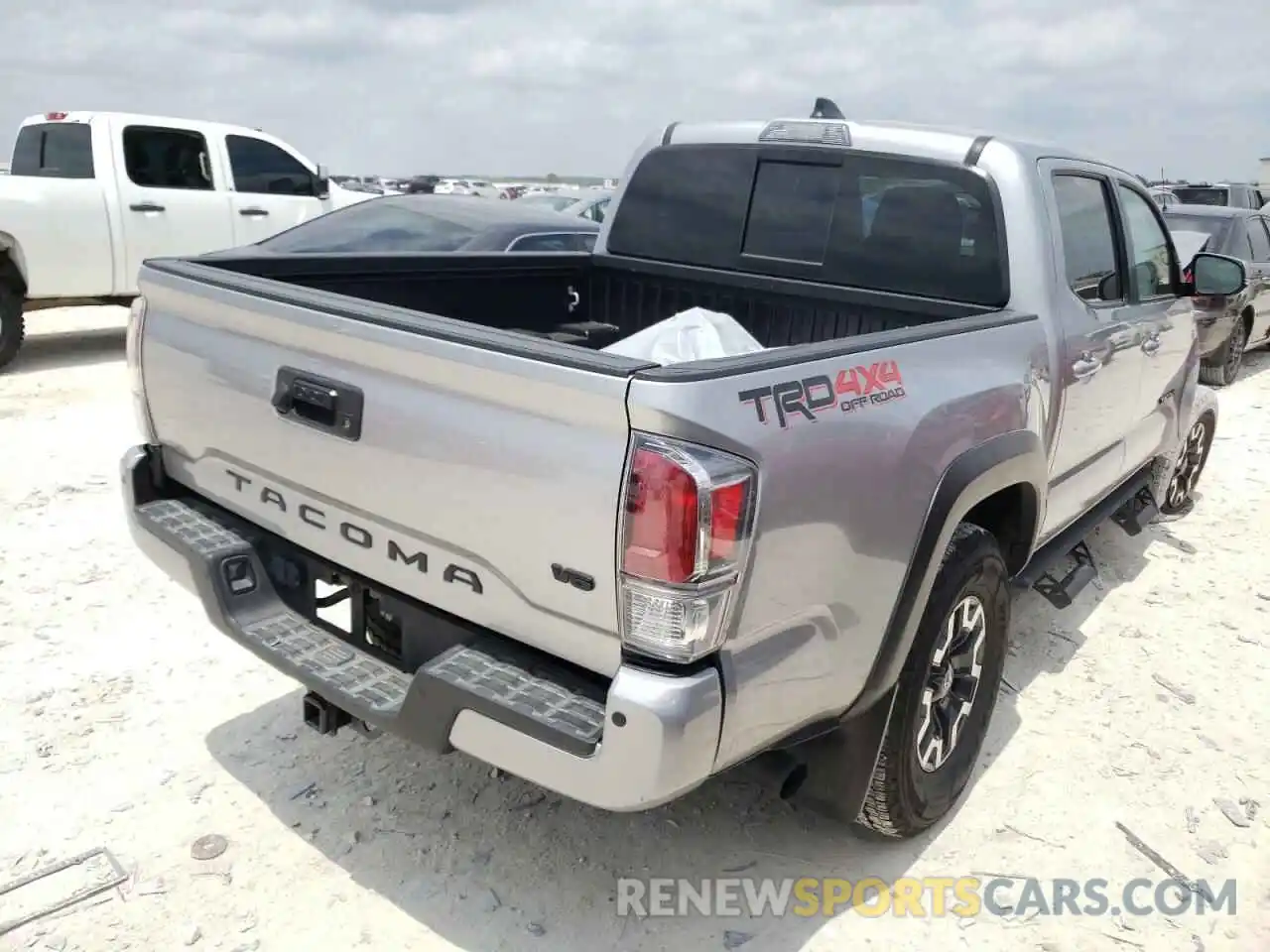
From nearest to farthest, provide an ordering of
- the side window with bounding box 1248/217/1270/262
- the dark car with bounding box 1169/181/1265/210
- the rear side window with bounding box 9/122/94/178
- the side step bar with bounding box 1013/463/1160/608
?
1. the side step bar with bounding box 1013/463/1160/608
2. the rear side window with bounding box 9/122/94/178
3. the side window with bounding box 1248/217/1270/262
4. the dark car with bounding box 1169/181/1265/210

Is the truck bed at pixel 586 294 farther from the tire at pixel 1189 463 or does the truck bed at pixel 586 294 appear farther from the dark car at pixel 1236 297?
the dark car at pixel 1236 297

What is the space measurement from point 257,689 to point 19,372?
6.37 meters

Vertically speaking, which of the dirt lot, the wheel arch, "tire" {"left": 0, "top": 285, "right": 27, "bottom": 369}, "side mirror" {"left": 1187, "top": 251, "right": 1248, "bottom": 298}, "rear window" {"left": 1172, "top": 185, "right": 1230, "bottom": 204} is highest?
"rear window" {"left": 1172, "top": 185, "right": 1230, "bottom": 204}

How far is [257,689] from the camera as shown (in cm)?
363

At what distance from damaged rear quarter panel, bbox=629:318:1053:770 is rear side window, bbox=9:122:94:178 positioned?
8.85 metres

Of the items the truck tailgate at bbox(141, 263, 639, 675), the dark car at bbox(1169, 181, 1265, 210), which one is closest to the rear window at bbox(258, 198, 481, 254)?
the truck tailgate at bbox(141, 263, 639, 675)

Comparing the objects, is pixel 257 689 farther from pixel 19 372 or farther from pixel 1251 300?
pixel 1251 300

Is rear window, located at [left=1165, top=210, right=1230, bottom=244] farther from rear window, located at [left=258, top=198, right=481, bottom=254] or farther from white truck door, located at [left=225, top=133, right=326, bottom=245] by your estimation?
white truck door, located at [left=225, top=133, right=326, bottom=245]

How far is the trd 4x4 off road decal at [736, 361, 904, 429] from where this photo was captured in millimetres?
2035

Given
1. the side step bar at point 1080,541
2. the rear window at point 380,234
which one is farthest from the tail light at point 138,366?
the rear window at point 380,234

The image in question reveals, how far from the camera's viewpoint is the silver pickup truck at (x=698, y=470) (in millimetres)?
1991

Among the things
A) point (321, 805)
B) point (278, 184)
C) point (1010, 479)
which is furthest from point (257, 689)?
point (278, 184)

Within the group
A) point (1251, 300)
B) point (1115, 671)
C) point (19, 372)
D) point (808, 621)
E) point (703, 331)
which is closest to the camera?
point (808, 621)

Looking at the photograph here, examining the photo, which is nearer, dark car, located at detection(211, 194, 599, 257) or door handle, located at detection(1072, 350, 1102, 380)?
door handle, located at detection(1072, 350, 1102, 380)
